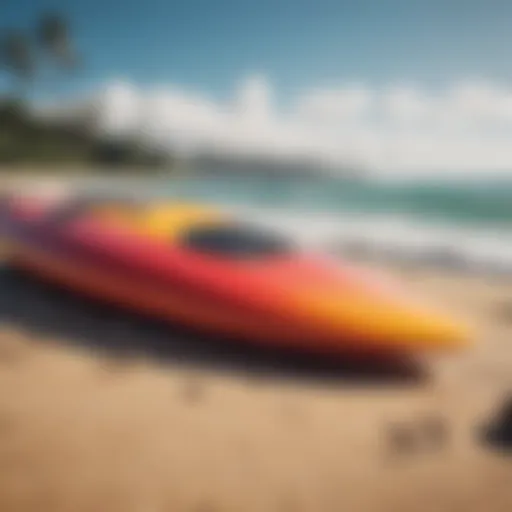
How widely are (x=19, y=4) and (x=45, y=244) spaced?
56 centimetres

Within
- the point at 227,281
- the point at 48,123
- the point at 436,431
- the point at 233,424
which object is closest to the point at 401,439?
the point at 436,431

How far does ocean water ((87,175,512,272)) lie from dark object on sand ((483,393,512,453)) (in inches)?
14.6

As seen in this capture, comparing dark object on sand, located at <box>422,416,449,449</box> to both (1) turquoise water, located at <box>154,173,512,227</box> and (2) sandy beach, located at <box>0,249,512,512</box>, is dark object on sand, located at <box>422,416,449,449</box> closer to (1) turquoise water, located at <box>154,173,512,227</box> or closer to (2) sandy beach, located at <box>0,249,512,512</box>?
(2) sandy beach, located at <box>0,249,512,512</box>

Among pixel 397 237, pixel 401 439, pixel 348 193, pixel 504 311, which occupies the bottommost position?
pixel 401 439

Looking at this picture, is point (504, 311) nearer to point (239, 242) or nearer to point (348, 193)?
point (348, 193)

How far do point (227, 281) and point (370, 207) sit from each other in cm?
46

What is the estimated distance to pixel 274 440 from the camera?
817 millimetres

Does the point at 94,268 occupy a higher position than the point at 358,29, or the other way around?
the point at 358,29

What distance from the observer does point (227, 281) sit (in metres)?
1.10

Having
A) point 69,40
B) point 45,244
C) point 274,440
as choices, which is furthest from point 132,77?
point 274,440

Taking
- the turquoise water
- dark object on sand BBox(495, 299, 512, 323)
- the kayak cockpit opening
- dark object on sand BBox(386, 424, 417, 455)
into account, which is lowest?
dark object on sand BBox(386, 424, 417, 455)

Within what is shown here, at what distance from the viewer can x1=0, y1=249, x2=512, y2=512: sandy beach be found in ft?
2.34

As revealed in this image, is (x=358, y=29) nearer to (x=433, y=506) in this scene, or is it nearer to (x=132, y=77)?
(x=132, y=77)

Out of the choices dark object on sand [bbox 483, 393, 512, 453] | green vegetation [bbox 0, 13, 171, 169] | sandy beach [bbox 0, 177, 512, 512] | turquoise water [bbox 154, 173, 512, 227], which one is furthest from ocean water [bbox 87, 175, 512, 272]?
dark object on sand [bbox 483, 393, 512, 453]
